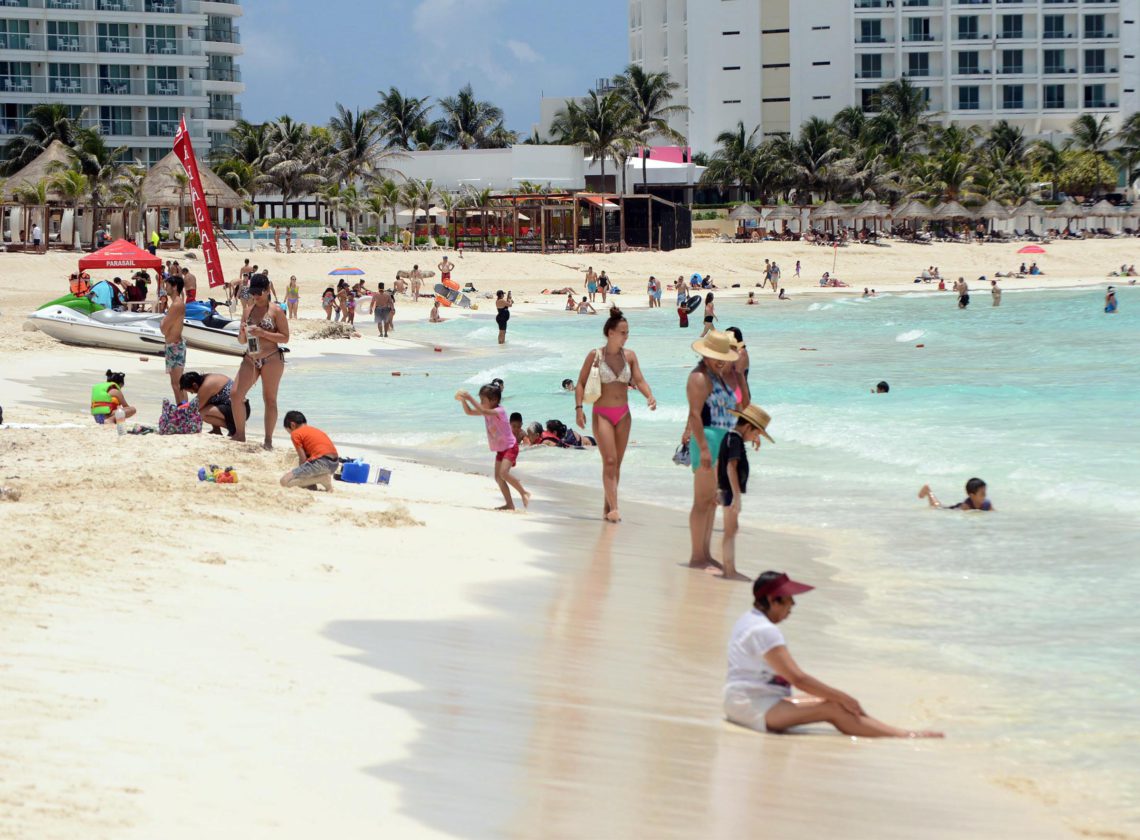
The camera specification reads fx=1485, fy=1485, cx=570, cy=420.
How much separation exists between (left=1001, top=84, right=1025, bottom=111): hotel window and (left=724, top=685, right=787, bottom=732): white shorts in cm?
8787

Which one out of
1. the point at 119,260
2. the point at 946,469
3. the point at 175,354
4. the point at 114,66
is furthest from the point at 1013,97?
the point at 175,354

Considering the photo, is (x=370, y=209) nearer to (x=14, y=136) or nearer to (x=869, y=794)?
(x=14, y=136)

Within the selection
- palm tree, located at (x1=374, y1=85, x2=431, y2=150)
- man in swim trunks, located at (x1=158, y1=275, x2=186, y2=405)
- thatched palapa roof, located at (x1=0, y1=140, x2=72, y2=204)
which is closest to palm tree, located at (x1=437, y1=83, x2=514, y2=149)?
palm tree, located at (x1=374, y1=85, x2=431, y2=150)

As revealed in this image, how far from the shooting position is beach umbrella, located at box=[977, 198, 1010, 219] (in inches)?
2872

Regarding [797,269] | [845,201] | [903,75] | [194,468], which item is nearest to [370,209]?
[797,269]

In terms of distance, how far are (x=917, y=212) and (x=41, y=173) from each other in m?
40.3

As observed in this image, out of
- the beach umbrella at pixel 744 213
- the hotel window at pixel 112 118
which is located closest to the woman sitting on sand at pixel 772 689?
the beach umbrella at pixel 744 213

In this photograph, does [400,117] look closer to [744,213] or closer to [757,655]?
[744,213]

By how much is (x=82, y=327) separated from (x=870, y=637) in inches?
776

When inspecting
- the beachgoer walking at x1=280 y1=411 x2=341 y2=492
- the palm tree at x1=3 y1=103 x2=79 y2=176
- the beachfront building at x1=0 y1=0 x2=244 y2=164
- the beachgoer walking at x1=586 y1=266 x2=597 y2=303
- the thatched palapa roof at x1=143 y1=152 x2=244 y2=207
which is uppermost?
the beachfront building at x1=0 y1=0 x2=244 y2=164

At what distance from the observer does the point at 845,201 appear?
255 ft

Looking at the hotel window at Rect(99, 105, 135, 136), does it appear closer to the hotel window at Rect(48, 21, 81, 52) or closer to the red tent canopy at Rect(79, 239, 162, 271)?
the hotel window at Rect(48, 21, 81, 52)

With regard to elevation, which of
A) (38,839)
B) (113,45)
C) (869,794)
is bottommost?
(869,794)

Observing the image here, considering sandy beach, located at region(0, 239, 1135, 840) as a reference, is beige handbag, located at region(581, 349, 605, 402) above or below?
above
